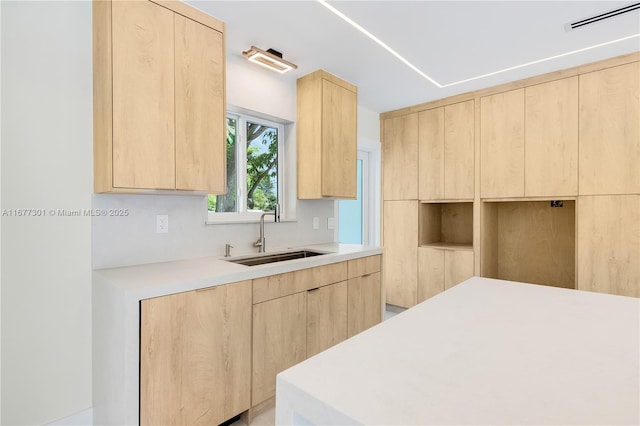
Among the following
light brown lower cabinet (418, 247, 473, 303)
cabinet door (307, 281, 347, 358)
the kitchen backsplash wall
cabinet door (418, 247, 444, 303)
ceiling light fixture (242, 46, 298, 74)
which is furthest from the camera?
cabinet door (418, 247, 444, 303)

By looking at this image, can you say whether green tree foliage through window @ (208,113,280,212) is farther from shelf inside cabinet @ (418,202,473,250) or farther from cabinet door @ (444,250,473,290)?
cabinet door @ (444,250,473,290)

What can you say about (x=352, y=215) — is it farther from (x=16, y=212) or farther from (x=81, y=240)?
(x=16, y=212)

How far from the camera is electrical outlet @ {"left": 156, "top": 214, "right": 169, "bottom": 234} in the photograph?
7.06 ft

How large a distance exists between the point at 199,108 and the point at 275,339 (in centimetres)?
156

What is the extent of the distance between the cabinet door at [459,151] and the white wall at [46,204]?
334 centimetres

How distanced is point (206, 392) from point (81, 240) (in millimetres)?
1124

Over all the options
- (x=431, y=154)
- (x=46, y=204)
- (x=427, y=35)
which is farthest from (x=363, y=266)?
(x=46, y=204)

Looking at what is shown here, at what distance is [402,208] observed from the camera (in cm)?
402

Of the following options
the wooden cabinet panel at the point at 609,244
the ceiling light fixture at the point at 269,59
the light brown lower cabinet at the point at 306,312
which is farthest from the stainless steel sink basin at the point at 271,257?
the wooden cabinet panel at the point at 609,244

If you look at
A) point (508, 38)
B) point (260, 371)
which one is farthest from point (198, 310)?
point (508, 38)

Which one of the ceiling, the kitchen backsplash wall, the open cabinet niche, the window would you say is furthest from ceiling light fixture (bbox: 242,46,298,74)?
the open cabinet niche

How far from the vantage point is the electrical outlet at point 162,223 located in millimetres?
2152

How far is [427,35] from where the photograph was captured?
7.73 feet

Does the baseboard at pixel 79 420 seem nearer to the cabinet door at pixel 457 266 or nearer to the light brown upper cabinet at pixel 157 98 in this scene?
the light brown upper cabinet at pixel 157 98
